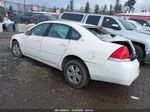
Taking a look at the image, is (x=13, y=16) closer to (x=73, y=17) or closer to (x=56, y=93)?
(x=73, y=17)

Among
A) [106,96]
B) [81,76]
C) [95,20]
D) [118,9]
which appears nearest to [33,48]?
[81,76]

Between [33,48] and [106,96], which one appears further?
[33,48]

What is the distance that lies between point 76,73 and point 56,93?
2.25ft

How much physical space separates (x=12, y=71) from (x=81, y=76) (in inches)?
91.0

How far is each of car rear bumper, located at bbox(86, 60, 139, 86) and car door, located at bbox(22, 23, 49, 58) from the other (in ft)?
6.68

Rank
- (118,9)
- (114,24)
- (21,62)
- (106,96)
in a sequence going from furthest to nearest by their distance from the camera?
(118,9) → (114,24) → (21,62) → (106,96)

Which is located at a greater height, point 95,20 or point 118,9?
point 118,9

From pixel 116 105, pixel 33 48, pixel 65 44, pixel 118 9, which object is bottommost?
pixel 116 105

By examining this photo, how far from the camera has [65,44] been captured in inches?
138

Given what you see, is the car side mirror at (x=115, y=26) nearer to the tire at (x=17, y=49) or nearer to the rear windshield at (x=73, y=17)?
the rear windshield at (x=73, y=17)

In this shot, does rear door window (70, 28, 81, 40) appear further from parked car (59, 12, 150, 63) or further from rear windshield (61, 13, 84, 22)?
rear windshield (61, 13, 84, 22)

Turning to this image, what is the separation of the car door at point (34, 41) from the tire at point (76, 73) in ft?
4.26

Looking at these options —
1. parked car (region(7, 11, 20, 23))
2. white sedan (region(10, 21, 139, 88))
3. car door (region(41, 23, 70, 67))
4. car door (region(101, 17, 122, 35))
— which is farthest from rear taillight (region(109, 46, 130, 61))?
parked car (region(7, 11, 20, 23))

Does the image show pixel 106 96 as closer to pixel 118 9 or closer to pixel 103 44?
pixel 103 44
